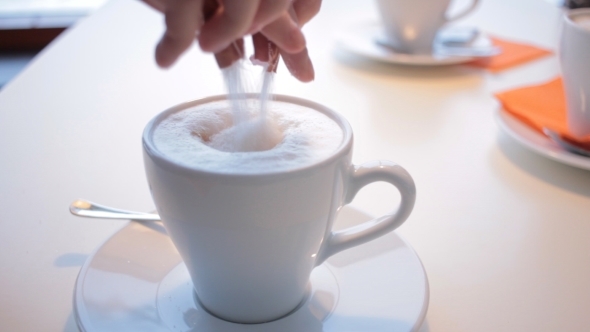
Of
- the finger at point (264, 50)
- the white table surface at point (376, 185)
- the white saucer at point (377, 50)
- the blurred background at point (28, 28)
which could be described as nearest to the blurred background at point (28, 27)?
the blurred background at point (28, 28)

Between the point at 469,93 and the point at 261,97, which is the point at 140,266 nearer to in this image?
the point at 261,97

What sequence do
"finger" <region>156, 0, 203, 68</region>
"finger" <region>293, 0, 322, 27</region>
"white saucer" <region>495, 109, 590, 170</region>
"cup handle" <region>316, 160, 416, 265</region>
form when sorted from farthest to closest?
"white saucer" <region>495, 109, 590, 170</region>
"finger" <region>293, 0, 322, 27</region>
"cup handle" <region>316, 160, 416, 265</region>
"finger" <region>156, 0, 203, 68</region>

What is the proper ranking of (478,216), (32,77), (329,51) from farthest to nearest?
1. (329,51)
2. (32,77)
3. (478,216)

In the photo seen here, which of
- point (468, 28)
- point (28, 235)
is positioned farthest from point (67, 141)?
point (468, 28)

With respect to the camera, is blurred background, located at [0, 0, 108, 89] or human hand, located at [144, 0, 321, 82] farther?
blurred background, located at [0, 0, 108, 89]

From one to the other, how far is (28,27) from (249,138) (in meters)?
1.65

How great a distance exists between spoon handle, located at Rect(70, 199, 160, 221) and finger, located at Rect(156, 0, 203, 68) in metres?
0.23

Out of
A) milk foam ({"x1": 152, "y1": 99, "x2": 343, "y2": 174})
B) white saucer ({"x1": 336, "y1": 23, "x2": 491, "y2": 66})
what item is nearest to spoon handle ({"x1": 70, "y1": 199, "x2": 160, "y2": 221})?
milk foam ({"x1": 152, "y1": 99, "x2": 343, "y2": 174})

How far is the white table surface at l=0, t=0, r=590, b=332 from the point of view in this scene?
0.53 metres

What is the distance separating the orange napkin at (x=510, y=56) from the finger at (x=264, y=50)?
618 mm

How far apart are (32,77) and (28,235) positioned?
486 millimetres

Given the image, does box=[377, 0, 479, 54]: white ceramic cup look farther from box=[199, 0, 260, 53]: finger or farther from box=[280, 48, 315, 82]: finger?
box=[199, 0, 260, 53]: finger

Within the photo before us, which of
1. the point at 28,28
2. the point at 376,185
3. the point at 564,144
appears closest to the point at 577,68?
the point at 564,144

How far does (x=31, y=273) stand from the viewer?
54 centimetres
